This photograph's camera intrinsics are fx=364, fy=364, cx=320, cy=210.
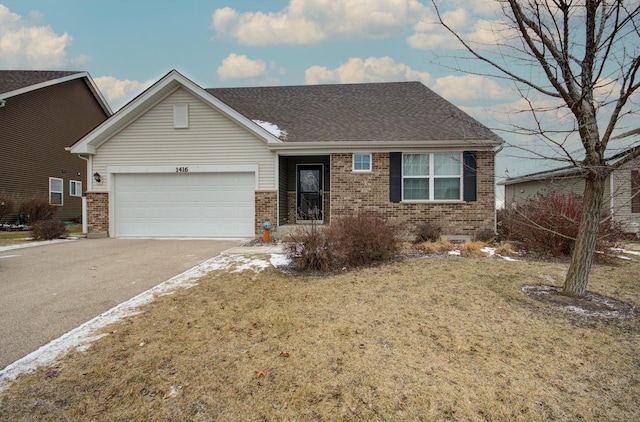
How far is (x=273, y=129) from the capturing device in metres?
12.1

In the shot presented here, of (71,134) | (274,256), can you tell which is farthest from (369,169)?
(71,134)

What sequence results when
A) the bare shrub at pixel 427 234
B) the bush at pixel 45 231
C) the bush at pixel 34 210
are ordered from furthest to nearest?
the bush at pixel 34 210 → the bush at pixel 45 231 → the bare shrub at pixel 427 234

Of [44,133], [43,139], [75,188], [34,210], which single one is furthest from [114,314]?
[75,188]

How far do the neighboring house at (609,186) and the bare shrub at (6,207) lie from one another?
18.7m

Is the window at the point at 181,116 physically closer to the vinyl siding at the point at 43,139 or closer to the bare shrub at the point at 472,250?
the bare shrub at the point at 472,250

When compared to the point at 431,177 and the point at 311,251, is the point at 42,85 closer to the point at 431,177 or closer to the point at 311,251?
the point at 311,251

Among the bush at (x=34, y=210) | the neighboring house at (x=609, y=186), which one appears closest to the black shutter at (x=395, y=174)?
the neighboring house at (x=609, y=186)

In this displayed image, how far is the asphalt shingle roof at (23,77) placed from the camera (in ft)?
53.9

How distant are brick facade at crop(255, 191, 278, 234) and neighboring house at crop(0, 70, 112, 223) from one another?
39.6ft

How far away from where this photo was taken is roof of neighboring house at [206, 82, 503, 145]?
1155 centimetres

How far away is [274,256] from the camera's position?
320 inches

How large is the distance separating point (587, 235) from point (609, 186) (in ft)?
35.6

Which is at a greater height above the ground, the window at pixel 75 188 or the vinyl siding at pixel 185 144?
the vinyl siding at pixel 185 144

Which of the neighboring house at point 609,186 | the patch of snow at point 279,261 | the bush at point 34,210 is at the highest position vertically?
the neighboring house at point 609,186
